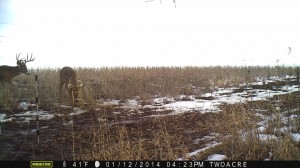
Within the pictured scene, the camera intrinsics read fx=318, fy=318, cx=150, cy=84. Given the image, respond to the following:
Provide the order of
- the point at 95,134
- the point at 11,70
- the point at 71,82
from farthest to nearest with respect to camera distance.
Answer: the point at 11,70
the point at 71,82
the point at 95,134

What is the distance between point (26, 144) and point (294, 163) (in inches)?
156

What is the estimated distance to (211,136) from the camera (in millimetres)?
5328

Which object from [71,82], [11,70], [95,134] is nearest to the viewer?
[95,134]

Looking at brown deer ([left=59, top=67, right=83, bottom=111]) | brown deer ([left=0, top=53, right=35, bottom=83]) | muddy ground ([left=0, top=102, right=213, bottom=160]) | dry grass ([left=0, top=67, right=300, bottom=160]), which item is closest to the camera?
dry grass ([left=0, top=67, right=300, bottom=160])

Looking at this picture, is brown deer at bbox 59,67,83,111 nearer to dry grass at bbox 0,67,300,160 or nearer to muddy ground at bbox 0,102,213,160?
dry grass at bbox 0,67,300,160

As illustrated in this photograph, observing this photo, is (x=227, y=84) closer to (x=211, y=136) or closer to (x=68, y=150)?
(x=211, y=136)

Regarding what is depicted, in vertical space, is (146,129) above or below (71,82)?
below

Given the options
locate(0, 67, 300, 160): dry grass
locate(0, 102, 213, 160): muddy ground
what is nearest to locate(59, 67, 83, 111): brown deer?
locate(0, 67, 300, 160): dry grass

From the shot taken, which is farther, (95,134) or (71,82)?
(71,82)

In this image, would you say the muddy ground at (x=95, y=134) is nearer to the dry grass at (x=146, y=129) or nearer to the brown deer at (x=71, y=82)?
the dry grass at (x=146, y=129)

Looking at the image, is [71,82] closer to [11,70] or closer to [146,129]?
[11,70]

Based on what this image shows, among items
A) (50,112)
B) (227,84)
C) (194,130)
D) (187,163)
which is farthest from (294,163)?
(227,84)

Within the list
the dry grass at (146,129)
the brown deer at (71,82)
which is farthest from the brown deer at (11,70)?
the brown deer at (71,82)

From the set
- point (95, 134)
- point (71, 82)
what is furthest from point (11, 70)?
point (95, 134)
